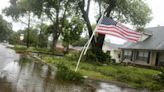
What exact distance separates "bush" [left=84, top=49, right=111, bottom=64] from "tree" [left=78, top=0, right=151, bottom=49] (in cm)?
175

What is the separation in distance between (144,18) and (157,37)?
5.70 m

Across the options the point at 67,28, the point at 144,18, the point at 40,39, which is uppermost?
the point at 144,18

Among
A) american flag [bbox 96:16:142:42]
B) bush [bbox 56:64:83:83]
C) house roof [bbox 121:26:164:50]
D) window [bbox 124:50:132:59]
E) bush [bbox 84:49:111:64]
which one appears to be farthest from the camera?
window [bbox 124:50:132:59]

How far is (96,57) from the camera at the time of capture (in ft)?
114

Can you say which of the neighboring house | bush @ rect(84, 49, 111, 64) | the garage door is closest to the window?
the neighboring house

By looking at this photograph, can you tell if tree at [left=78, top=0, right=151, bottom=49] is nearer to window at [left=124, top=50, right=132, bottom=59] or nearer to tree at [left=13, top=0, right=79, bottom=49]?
tree at [left=13, top=0, right=79, bottom=49]

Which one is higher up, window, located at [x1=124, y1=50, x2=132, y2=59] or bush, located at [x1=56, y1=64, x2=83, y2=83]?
bush, located at [x1=56, y1=64, x2=83, y2=83]

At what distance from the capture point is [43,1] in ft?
131

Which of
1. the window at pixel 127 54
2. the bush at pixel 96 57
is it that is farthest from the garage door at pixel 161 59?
the window at pixel 127 54

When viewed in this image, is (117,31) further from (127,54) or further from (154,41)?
(127,54)

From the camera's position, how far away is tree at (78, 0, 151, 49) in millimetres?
35594

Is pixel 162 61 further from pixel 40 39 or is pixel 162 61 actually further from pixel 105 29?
pixel 40 39

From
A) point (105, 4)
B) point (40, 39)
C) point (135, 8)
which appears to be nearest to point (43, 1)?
point (105, 4)

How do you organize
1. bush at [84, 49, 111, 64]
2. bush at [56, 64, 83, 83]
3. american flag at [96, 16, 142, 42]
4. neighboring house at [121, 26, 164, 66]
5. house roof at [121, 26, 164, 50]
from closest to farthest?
bush at [56, 64, 83, 83] < american flag at [96, 16, 142, 42] < bush at [84, 49, 111, 64] < house roof at [121, 26, 164, 50] < neighboring house at [121, 26, 164, 66]
